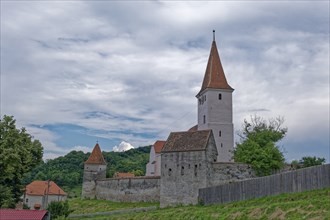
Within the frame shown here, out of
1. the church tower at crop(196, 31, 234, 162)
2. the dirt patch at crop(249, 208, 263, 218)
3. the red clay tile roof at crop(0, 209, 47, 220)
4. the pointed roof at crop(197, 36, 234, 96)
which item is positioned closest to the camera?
the dirt patch at crop(249, 208, 263, 218)

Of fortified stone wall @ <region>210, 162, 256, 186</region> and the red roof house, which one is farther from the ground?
fortified stone wall @ <region>210, 162, 256, 186</region>

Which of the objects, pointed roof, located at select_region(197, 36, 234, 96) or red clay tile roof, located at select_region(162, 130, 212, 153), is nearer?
red clay tile roof, located at select_region(162, 130, 212, 153)

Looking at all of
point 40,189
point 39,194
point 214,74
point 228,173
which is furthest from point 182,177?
point 40,189

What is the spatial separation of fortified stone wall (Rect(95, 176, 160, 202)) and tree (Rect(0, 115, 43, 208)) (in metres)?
11.8

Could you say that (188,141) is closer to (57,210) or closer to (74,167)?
(57,210)

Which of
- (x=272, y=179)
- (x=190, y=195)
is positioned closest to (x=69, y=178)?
(x=190, y=195)

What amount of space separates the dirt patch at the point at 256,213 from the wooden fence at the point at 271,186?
A: 4383 mm

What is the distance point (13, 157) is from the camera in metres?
48.1

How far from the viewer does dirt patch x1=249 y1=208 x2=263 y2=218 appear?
29653 millimetres

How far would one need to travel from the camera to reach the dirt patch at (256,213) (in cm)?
2965

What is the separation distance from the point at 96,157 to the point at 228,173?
34676 mm

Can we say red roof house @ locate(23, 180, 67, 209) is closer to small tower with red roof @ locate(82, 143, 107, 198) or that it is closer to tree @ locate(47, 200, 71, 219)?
small tower with red roof @ locate(82, 143, 107, 198)

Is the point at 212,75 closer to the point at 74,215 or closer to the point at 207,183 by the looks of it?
the point at 207,183

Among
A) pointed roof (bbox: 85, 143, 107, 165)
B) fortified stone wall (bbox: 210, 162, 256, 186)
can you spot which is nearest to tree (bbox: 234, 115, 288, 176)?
fortified stone wall (bbox: 210, 162, 256, 186)
